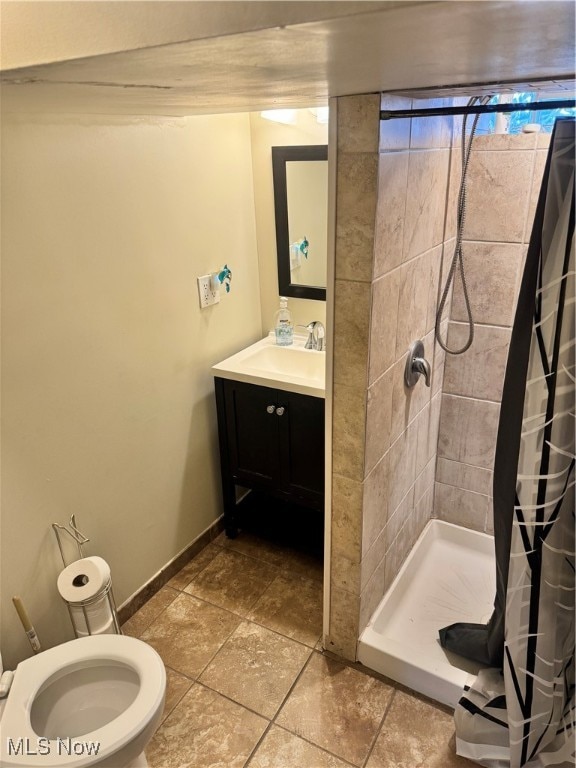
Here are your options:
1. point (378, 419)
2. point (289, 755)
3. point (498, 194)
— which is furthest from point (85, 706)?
point (498, 194)

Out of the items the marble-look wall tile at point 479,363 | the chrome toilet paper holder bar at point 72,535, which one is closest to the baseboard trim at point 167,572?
the chrome toilet paper holder bar at point 72,535

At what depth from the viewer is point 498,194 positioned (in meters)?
1.89

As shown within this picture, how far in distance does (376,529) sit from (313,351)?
2.82ft

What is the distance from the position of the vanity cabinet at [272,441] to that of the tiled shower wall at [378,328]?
0.36 meters

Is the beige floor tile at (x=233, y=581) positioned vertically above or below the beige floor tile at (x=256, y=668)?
above

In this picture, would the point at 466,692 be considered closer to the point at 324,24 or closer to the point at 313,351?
the point at 313,351

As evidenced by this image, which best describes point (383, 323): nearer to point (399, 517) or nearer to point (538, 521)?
point (538, 521)

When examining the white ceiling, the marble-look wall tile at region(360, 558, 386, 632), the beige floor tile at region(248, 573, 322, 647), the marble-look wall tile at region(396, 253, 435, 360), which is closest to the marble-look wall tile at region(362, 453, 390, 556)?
the marble-look wall tile at region(360, 558, 386, 632)

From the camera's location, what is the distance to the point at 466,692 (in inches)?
62.0

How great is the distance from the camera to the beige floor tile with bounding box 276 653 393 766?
64.3 inches

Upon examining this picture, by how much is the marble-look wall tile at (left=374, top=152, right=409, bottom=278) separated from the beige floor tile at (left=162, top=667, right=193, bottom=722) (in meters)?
1.53

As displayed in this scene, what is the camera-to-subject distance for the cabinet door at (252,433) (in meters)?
2.15

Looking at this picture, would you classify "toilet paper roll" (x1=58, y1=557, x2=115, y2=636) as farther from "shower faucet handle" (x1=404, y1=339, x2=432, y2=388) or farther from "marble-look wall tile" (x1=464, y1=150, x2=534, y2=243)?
"marble-look wall tile" (x1=464, y1=150, x2=534, y2=243)

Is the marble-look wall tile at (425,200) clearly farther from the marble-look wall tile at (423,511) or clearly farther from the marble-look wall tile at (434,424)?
the marble-look wall tile at (423,511)
